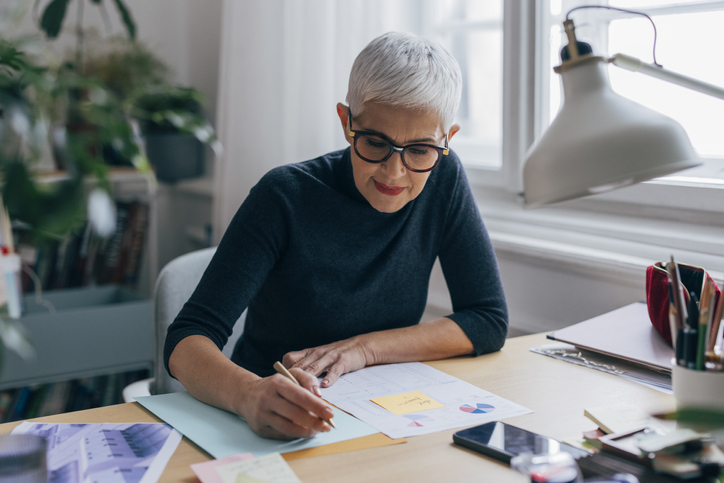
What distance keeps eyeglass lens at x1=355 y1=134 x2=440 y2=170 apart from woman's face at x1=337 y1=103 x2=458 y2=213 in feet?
0.04

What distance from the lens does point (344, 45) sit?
1.94 meters

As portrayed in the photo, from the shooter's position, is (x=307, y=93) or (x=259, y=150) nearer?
(x=307, y=93)

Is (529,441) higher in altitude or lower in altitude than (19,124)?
lower

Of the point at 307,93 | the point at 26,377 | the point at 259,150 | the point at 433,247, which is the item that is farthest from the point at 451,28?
the point at 26,377

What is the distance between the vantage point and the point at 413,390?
3.21 ft

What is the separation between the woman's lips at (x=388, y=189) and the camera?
118cm

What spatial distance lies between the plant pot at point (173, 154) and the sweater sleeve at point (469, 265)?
1635mm

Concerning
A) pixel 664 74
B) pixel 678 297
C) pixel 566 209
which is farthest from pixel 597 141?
pixel 566 209

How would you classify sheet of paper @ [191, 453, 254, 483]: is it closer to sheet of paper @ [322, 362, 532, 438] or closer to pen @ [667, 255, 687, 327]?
sheet of paper @ [322, 362, 532, 438]

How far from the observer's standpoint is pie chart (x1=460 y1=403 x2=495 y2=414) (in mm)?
890

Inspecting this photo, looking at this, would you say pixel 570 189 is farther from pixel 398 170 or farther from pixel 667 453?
pixel 398 170

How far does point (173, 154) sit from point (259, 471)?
2.19 meters

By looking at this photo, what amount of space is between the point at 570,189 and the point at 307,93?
1457 mm

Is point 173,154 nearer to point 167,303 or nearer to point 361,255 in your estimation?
point 167,303
